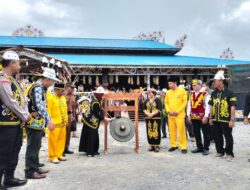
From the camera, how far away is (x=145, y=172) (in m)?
5.48

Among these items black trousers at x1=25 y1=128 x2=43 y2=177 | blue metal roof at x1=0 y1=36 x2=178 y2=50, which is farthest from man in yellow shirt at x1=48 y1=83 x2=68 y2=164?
blue metal roof at x1=0 y1=36 x2=178 y2=50

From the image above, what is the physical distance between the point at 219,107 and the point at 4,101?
4661 mm

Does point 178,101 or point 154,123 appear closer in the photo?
point 178,101

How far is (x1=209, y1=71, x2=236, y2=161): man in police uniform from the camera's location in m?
6.47

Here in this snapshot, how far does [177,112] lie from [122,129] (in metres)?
1.53

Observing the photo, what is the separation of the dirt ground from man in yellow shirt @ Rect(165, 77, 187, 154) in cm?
31

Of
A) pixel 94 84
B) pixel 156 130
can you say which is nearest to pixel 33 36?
pixel 94 84

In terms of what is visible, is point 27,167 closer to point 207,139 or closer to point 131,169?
point 131,169

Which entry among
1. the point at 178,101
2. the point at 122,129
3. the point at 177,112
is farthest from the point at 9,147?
the point at 178,101

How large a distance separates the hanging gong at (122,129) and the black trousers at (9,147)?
3.28 metres

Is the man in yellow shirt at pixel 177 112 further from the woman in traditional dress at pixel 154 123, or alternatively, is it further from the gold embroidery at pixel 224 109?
the gold embroidery at pixel 224 109

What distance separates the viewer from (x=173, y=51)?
23.7 meters

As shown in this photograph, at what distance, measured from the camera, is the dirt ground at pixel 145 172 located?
15.4 ft

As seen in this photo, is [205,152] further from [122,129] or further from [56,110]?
[56,110]
